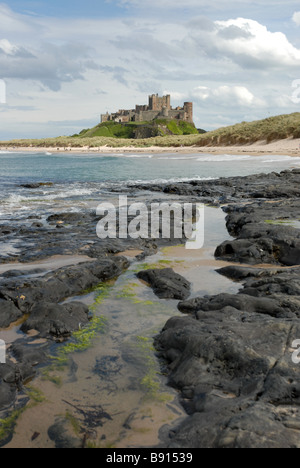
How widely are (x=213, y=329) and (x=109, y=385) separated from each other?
1.15 metres

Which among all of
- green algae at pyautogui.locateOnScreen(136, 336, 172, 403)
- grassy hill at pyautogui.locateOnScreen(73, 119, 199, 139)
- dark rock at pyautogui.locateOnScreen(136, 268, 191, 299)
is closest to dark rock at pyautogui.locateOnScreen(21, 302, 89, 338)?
green algae at pyautogui.locateOnScreen(136, 336, 172, 403)

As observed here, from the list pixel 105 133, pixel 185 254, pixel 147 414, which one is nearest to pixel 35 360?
pixel 147 414

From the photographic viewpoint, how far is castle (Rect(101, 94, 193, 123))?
134250 mm

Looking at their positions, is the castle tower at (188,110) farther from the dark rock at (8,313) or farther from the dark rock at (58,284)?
the dark rock at (8,313)

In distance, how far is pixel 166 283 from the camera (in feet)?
19.4

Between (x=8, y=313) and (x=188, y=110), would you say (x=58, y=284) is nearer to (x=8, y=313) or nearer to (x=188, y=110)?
(x=8, y=313)

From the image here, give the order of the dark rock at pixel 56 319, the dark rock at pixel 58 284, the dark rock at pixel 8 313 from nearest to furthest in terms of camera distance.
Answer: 1. the dark rock at pixel 56 319
2. the dark rock at pixel 8 313
3. the dark rock at pixel 58 284

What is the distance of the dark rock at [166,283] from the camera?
5.73 m

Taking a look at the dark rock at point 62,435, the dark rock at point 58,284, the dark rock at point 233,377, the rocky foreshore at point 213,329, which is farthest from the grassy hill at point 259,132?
the dark rock at point 62,435

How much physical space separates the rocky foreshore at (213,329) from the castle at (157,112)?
12935cm

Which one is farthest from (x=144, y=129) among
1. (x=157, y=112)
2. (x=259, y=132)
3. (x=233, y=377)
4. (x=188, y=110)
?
(x=233, y=377)

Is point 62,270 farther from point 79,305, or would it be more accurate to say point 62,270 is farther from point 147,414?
point 147,414

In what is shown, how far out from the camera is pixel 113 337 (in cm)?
455

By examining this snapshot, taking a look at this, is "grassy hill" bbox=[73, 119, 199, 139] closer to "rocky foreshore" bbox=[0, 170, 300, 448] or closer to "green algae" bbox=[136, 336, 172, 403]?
"rocky foreshore" bbox=[0, 170, 300, 448]
